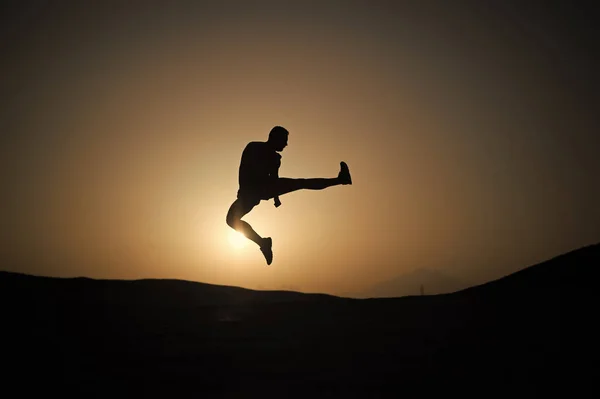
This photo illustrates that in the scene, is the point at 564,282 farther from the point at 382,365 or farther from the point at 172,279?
the point at 172,279

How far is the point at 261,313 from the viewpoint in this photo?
10250 mm

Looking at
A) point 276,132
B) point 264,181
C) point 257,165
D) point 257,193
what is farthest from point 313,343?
point 276,132

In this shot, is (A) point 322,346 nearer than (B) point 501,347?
No

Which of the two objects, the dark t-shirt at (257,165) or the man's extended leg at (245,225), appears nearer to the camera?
the dark t-shirt at (257,165)

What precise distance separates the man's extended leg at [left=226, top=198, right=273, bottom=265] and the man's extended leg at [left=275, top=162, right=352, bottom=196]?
529 millimetres

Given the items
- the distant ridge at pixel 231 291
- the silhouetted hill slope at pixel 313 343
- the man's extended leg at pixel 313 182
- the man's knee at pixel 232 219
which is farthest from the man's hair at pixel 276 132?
the distant ridge at pixel 231 291

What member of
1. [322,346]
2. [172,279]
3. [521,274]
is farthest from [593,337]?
[172,279]

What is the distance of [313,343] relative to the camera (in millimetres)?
8297

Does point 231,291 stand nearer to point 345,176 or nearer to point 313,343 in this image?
point 313,343

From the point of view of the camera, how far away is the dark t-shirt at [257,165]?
27.2 ft

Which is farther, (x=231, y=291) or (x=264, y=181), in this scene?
(x=231, y=291)

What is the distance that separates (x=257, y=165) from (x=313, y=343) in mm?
2654

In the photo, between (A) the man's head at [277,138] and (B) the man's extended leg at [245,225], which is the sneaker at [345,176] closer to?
(A) the man's head at [277,138]

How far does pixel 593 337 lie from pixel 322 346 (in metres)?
3.52
